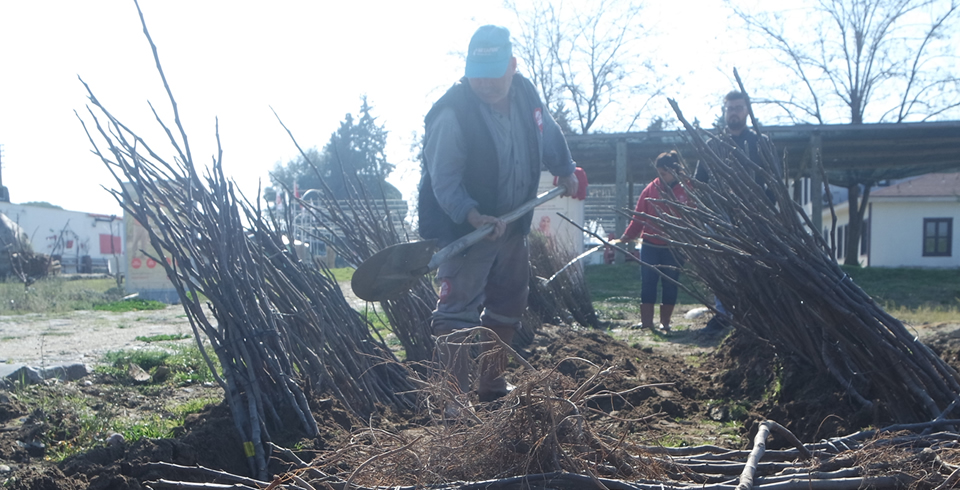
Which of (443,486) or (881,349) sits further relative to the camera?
(881,349)

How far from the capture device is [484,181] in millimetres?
3240

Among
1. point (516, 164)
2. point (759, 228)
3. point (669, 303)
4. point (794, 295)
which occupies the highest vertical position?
point (516, 164)

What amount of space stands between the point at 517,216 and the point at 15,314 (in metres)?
8.55

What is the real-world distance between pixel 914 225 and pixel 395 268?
32.0 meters

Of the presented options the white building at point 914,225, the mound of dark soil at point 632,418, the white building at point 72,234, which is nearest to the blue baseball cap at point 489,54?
the mound of dark soil at point 632,418

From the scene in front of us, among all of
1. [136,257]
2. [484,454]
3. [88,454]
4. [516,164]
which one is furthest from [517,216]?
[136,257]

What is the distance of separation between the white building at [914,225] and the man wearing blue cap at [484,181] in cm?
2916

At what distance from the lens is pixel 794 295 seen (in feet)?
8.75

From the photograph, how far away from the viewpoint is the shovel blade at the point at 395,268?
9.75 ft

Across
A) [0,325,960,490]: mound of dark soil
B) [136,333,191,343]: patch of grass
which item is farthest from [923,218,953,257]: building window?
[136,333,191,343]: patch of grass

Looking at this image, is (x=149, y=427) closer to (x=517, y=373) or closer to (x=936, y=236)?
(x=517, y=373)

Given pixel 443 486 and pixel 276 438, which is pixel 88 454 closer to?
pixel 276 438

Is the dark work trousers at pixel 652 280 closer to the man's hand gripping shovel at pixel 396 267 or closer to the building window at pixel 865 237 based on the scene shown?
the man's hand gripping shovel at pixel 396 267

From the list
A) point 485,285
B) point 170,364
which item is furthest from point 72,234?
point 485,285
